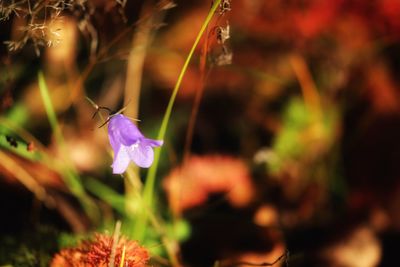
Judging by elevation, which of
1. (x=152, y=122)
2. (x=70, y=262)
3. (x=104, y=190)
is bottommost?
(x=70, y=262)

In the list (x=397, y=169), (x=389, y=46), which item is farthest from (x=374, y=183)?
(x=389, y=46)

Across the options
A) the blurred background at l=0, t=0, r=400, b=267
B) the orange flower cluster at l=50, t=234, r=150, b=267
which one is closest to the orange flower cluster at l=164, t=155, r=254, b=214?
the blurred background at l=0, t=0, r=400, b=267

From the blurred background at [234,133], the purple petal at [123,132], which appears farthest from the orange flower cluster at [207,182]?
the purple petal at [123,132]

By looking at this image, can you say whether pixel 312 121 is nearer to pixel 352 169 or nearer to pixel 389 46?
pixel 352 169

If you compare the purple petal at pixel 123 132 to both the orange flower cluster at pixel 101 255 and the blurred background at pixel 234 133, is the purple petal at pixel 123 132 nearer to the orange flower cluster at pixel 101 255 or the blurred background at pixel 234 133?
the orange flower cluster at pixel 101 255

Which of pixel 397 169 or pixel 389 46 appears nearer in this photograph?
pixel 397 169

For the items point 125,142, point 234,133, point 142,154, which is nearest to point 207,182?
point 234,133

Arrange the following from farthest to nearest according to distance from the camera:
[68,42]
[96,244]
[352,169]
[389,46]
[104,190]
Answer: [389,46], [68,42], [352,169], [104,190], [96,244]

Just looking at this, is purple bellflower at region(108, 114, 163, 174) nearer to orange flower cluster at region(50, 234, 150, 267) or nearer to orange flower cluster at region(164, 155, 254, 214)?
orange flower cluster at region(50, 234, 150, 267)
